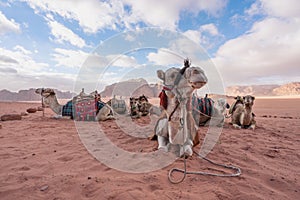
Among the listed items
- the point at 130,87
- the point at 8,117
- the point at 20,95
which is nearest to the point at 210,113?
the point at 130,87

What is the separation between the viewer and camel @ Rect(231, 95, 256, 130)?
6.50 metres

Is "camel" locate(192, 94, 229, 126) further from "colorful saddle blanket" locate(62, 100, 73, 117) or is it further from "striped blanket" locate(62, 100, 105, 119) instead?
"colorful saddle blanket" locate(62, 100, 73, 117)

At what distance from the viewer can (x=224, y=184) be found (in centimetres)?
215

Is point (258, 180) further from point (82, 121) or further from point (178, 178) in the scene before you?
point (82, 121)

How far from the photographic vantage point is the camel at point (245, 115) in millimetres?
6496

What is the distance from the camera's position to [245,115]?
6.59 m

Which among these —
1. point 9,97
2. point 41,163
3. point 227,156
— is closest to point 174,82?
point 227,156

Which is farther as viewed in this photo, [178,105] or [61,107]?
[61,107]

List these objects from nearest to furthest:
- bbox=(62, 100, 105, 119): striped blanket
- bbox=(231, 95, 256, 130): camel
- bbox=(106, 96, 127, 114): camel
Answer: bbox=(231, 95, 256, 130): camel, bbox=(62, 100, 105, 119): striped blanket, bbox=(106, 96, 127, 114): camel

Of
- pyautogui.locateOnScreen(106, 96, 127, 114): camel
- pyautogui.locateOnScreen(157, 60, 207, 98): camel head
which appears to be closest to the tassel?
pyautogui.locateOnScreen(157, 60, 207, 98): camel head

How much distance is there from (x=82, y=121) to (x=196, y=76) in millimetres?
6684

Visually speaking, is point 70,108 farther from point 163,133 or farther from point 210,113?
point 163,133

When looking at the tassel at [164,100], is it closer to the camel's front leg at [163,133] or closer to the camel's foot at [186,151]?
the camel's front leg at [163,133]

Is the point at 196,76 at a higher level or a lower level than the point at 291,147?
higher
